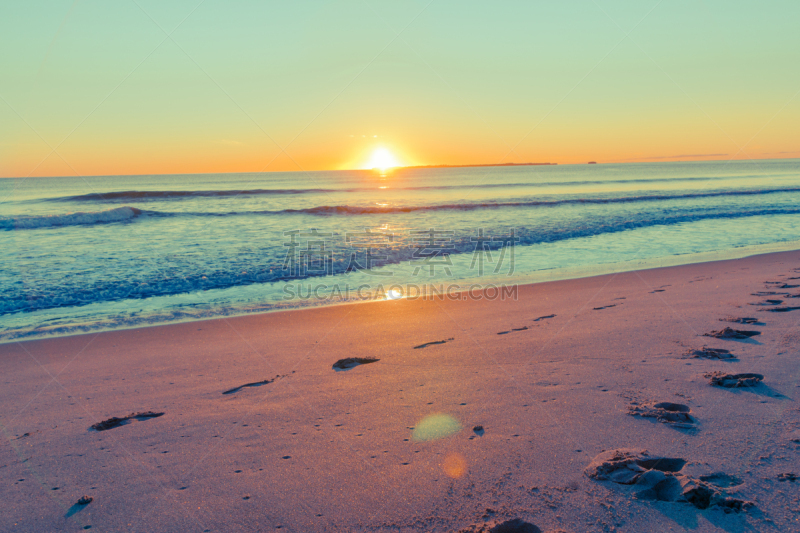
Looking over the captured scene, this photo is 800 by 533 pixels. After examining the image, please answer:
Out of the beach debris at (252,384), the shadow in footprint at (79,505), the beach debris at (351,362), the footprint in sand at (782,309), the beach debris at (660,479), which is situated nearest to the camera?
the beach debris at (660,479)

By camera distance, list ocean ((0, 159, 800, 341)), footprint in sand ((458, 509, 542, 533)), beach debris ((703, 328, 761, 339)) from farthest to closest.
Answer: ocean ((0, 159, 800, 341)) < beach debris ((703, 328, 761, 339)) < footprint in sand ((458, 509, 542, 533))

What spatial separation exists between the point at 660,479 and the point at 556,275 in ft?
24.2

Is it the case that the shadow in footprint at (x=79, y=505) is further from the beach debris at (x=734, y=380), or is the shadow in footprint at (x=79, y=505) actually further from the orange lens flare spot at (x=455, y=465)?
the beach debris at (x=734, y=380)

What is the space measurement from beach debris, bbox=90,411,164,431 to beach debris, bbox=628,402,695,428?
11.7ft

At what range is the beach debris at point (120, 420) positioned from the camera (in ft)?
10.5

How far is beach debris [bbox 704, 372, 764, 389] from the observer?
3295 mm

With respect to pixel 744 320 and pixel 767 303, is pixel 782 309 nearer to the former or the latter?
pixel 767 303

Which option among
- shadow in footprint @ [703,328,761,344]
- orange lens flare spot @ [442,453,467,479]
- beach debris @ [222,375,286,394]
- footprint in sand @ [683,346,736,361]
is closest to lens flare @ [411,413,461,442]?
orange lens flare spot @ [442,453,467,479]

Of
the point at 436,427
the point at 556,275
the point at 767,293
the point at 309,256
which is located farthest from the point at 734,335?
the point at 309,256

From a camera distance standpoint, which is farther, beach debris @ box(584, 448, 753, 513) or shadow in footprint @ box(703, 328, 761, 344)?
shadow in footprint @ box(703, 328, 761, 344)

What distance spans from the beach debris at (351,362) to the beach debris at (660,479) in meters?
2.42

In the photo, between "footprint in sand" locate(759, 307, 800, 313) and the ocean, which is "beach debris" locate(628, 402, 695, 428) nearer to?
"footprint in sand" locate(759, 307, 800, 313)

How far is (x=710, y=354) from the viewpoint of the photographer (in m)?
3.96

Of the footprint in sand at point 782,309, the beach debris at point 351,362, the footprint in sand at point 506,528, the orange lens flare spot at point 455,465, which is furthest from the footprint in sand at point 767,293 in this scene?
the footprint in sand at point 506,528
